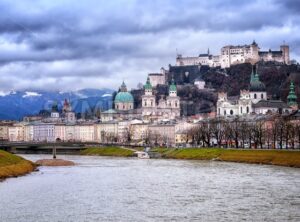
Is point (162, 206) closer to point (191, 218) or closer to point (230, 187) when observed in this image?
point (191, 218)

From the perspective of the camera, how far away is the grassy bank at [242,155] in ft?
242

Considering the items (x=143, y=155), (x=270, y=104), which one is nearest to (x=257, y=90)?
(x=270, y=104)

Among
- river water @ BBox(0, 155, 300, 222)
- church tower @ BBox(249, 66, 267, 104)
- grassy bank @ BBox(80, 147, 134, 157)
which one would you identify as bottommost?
river water @ BBox(0, 155, 300, 222)

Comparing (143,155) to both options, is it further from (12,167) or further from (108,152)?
(12,167)

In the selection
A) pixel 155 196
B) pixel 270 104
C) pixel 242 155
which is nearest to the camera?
pixel 155 196

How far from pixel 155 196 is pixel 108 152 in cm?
7860

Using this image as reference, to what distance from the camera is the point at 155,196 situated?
46.7 meters

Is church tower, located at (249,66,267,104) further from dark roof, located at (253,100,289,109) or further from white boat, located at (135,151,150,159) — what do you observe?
white boat, located at (135,151,150,159)

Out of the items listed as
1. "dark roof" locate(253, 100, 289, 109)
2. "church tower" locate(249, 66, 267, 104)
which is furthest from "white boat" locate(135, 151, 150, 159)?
"church tower" locate(249, 66, 267, 104)

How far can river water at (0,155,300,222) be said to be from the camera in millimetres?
38406

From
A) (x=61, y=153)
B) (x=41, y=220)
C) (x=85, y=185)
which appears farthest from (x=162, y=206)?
(x=61, y=153)

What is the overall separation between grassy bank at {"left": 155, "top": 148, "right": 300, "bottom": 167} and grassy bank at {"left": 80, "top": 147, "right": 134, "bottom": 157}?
825 cm

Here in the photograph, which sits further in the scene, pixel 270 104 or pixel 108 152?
pixel 270 104

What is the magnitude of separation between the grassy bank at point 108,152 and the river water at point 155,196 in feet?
170
